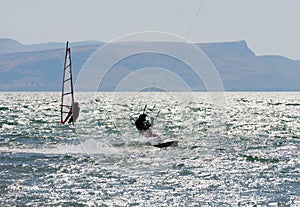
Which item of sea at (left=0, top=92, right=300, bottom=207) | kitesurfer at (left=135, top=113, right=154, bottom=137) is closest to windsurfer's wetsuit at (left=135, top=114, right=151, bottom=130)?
kitesurfer at (left=135, top=113, right=154, bottom=137)

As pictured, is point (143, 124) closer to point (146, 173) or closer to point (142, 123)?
point (142, 123)

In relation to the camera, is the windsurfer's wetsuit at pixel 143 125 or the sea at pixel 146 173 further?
the windsurfer's wetsuit at pixel 143 125

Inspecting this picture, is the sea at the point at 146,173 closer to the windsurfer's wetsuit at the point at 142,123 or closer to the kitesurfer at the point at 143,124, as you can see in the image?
the kitesurfer at the point at 143,124

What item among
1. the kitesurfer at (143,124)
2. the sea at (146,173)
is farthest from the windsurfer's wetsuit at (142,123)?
the sea at (146,173)

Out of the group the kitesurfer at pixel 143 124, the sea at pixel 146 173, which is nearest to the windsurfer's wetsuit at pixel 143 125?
the kitesurfer at pixel 143 124

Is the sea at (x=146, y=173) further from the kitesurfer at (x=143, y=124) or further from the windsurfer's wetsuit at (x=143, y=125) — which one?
the kitesurfer at (x=143, y=124)

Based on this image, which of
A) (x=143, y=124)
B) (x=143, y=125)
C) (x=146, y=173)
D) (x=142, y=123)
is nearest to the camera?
(x=146, y=173)

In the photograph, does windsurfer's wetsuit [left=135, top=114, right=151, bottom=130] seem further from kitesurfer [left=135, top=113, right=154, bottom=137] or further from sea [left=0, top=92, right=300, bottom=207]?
sea [left=0, top=92, right=300, bottom=207]

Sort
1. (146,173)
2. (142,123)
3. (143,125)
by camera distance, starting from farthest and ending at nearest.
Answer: (143,125) < (142,123) < (146,173)

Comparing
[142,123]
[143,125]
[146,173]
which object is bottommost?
[146,173]

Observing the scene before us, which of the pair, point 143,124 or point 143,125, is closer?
point 143,124

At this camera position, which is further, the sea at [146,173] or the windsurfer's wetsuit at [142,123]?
the windsurfer's wetsuit at [142,123]

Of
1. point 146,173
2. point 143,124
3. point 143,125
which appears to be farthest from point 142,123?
point 146,173

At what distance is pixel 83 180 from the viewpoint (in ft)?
96.6
